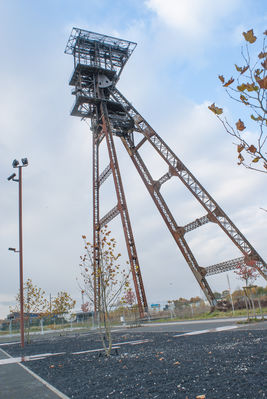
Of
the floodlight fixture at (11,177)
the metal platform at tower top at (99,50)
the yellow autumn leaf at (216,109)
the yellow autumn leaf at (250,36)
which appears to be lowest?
the yellow autumn leaf at (216,109)

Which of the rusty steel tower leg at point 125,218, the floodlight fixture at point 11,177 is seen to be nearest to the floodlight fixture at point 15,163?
the floodlight fixture at point 11,177

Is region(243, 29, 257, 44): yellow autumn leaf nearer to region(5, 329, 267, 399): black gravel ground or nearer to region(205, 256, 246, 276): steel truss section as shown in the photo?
region(5, 329, 267, 399): black gravel ground

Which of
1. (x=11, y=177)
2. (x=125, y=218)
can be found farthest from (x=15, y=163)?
(x=125, y=218)

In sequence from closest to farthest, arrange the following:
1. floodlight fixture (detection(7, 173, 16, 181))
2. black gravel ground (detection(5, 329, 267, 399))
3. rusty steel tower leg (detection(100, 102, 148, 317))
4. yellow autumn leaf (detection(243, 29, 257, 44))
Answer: yellow autumn leaf (detection(243, 29, 257, 44)) → black gravel ground (detection(5, 329, 267, 399)) → floodlight fixture (detection(7, 173, 16, 181)) → rusty steel tower leg (detection(100, 102, 148, 317))

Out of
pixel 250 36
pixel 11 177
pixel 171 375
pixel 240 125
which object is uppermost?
pixel 11 177

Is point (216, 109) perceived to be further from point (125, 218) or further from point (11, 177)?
A: point (125, 218)

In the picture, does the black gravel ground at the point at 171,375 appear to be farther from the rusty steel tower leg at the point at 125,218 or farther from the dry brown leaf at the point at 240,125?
the rusty steel tower leg at the point at 125,218

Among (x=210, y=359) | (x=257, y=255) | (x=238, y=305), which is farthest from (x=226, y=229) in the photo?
(x=210, y=359)

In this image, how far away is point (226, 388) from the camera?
3.87 meters

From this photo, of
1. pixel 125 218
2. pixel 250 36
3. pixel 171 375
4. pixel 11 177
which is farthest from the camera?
pixel 125 218

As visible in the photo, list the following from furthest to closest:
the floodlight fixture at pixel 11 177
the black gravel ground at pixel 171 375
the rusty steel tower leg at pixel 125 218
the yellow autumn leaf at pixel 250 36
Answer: the rusty steel tower leg at pixel 125 218 < the floodlight fixture at pixel 11 177 < the black gravel ground at pixel 171 375 < the yellow autumn leaf at pixel 250 36

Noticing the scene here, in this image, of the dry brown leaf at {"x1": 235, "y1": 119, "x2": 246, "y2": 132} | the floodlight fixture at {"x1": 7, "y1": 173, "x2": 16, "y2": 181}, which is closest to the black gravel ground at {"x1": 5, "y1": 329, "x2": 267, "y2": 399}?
the dry brown leaf at {"x1": 235, "y1": 119, "x2": 246, "y2": 132}

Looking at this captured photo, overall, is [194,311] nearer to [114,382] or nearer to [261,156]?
[114,382]

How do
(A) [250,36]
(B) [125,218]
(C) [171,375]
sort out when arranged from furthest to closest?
1. (B) [125,218]
2. (C) [171,375]
3. (A) [250,36]
